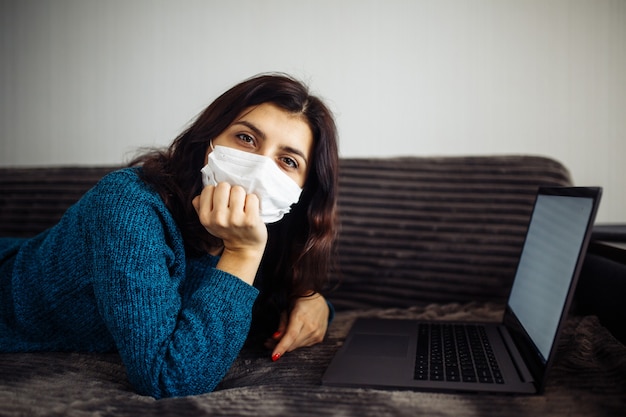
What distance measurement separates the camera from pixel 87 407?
0.72m

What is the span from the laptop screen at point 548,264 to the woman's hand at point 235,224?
490mm

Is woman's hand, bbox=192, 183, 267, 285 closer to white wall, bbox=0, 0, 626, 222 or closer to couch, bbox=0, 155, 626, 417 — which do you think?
couch, bbox=0, 155, 626, 417

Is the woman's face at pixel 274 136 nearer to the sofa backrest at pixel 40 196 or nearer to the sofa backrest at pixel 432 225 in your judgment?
the sofa backrest at pixel 432 225

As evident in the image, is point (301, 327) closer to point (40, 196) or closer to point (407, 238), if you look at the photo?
point (407, 238)

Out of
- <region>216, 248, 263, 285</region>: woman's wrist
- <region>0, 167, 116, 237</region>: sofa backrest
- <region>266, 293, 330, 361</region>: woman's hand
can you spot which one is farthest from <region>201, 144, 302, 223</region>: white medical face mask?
<region>0, 167, 116, 237</region>: sofa backrest

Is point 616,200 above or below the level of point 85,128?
below

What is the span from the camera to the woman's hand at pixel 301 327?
41.4 inches

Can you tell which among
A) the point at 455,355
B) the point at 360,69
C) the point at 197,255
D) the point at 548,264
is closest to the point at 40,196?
the point at 197,255

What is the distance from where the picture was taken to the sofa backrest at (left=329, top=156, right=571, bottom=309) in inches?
54.1

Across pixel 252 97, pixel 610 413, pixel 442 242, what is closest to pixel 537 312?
pixel 610 413

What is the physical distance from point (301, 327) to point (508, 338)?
1.41 ft

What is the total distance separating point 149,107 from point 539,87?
1280 millimetres

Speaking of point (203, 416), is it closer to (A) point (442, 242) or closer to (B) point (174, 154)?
(B) point (174, 154)

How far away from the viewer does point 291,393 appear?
2.54 ft
